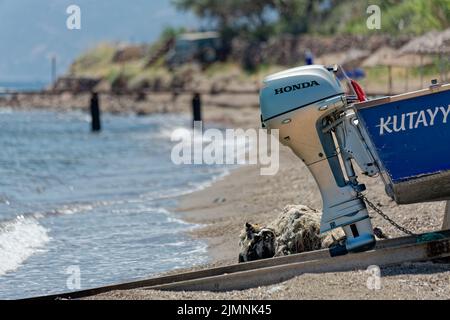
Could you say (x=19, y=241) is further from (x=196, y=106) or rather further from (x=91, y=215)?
(x=196, y=106)

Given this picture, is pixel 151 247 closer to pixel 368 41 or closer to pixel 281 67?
pixel 368 41

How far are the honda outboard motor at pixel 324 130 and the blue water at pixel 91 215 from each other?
303cm

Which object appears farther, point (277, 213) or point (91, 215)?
point (91, 215)

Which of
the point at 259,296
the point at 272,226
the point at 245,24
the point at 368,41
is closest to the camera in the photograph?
the point at 259,296

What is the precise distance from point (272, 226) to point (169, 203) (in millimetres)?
8088

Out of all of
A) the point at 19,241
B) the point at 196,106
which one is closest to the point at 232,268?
the point at 19,241

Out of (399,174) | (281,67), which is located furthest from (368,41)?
(399,174)

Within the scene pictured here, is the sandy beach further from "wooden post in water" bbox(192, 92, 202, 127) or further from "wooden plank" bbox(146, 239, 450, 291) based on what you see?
"wooden post in water" bbox(192, 92, 202, 127)

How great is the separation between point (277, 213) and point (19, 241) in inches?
155

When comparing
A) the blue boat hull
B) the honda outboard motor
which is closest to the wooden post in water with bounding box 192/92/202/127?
the honda outboard motor

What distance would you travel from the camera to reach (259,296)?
8789 millimetres

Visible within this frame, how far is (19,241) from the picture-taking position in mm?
14695

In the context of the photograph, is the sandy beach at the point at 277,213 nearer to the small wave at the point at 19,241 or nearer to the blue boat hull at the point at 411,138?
the blue boat hull at the point at 411,138

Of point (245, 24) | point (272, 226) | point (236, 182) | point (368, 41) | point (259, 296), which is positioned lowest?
point (259, 296)
